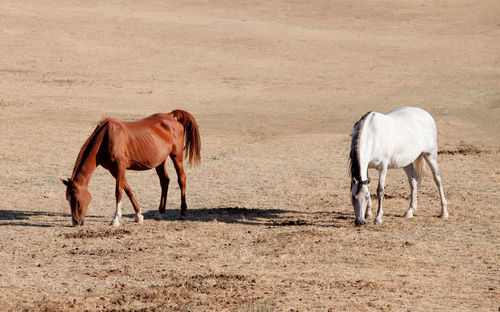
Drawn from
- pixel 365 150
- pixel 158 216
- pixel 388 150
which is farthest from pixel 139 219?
pixel 388 150

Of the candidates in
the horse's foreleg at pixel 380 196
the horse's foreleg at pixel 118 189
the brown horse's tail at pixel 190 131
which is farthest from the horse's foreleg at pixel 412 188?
the horse's foreleg at pixel 118 189

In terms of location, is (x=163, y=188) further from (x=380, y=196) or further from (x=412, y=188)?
(x=412, y=188)

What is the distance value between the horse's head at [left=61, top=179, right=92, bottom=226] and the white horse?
4.54 meters

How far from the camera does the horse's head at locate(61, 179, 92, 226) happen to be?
1203cm

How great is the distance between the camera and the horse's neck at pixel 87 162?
1219cm

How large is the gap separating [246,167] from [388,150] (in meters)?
6.10

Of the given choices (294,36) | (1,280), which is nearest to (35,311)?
(1,280)

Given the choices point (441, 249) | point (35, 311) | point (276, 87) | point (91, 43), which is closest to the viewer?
point (35, 311)

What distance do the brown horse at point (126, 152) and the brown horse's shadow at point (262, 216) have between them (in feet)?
1.49

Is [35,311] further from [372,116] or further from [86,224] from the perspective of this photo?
[372,116]

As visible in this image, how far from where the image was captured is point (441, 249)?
36.6 feet

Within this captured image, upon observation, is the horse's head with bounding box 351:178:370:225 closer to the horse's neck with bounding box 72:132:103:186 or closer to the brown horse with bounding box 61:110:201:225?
the brown horse with bounding box 61:110:201:225

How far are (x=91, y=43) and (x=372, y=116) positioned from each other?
3114cm

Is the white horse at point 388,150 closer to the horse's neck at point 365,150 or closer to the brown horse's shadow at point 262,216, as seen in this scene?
the horse's neck at point 365,150
